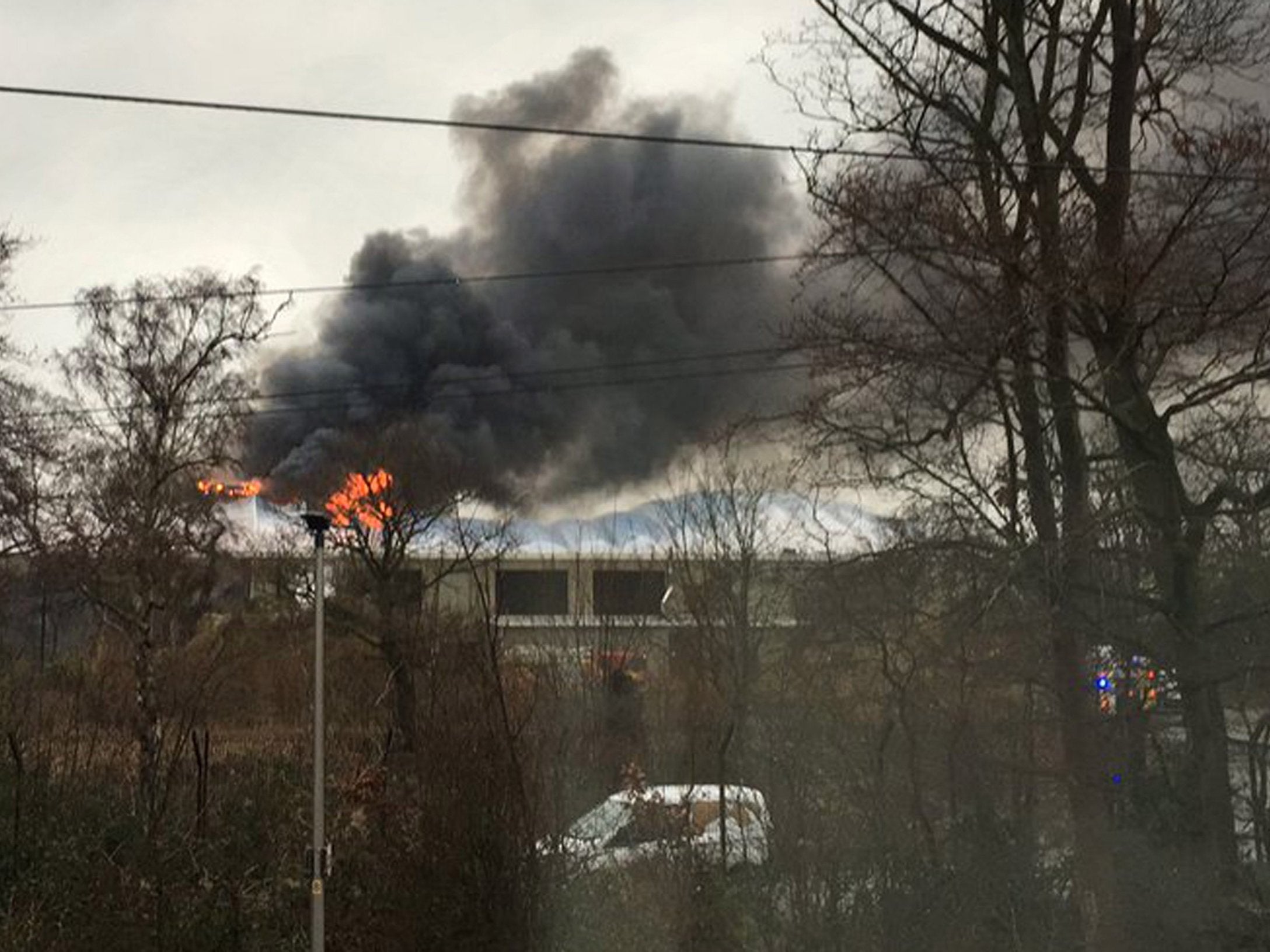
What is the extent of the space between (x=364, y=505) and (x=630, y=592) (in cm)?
748

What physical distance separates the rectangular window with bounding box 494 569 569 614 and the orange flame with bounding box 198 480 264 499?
10669 mm

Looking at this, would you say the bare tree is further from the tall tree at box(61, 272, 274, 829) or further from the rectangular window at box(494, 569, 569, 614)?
the tall tree at box(61, 272, 274, 829)

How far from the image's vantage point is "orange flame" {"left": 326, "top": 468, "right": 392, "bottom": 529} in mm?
21188

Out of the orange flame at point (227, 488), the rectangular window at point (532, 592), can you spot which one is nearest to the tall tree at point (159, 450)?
the orange flame at point (227, 488)

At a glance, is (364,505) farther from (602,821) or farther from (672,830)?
(672,830)

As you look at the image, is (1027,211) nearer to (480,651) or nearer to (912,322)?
(912,322)

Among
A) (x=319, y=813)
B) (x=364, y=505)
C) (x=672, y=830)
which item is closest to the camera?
(x=319, y=813)

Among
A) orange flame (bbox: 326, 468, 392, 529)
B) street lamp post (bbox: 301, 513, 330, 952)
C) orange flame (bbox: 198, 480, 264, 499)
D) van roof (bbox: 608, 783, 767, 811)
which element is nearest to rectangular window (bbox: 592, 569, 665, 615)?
van roof (bbox: 608, 783, 767, 811)

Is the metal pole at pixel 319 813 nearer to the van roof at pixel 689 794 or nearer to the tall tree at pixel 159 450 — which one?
the van roof at pixel 689 794

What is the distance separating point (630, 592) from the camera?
15.0 m

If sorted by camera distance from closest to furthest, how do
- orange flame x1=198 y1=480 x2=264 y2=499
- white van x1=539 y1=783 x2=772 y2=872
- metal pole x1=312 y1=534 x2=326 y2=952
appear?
1. metal pole x1=312 y1=534 x2=326 y2=952
2. white van x1=539 y1=783 x2=772 y2=872
3. orange flame x1=198 y1=480 x2=264 y2=499

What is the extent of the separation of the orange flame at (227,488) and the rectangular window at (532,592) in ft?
35.0

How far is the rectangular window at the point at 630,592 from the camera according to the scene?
560 inches

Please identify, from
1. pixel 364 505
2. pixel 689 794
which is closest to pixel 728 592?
pixel 689 794
